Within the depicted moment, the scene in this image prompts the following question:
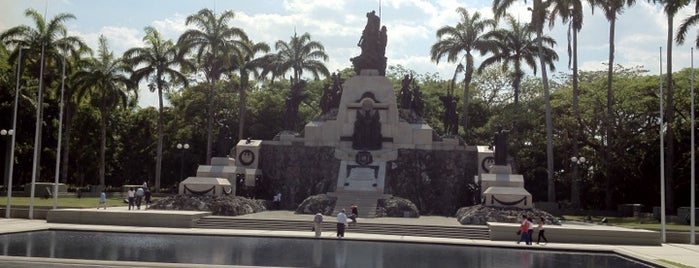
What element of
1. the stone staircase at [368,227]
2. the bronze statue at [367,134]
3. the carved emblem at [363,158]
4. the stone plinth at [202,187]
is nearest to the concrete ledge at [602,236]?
the stone staircase at [368,227]

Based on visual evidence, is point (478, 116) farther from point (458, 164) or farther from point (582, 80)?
point (458, 164)

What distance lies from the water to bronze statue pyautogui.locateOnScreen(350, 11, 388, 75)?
24269 millimetres

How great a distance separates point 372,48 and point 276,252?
96.3 feet

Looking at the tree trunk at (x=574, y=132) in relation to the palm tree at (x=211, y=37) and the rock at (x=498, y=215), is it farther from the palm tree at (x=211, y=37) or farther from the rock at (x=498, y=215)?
the palm tree at (x=211, y=37)

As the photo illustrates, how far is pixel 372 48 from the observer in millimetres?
47750

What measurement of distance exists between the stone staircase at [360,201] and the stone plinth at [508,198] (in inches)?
227

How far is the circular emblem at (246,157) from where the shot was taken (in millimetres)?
43125

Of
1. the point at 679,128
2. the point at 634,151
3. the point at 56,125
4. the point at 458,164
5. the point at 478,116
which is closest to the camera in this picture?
the point at 458,164

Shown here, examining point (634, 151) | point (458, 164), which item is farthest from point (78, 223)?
point (634, 151)

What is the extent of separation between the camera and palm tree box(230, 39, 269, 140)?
5403 cm

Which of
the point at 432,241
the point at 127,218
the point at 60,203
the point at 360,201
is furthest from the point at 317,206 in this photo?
the point at 60,203

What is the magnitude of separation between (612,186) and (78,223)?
118 feet

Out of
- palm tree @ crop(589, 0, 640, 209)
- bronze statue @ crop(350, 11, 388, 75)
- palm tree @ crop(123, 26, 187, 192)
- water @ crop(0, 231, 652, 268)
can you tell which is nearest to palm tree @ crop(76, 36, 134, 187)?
palm tree @ crop(123, 26, 187, 192)

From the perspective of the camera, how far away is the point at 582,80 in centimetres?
6134
